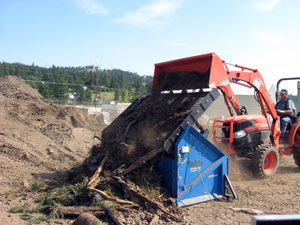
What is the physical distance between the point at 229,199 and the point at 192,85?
2404mm

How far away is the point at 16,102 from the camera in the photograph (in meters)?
11.7

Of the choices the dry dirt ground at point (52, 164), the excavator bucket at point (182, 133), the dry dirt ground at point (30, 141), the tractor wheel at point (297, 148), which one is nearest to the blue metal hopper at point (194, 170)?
the excavator bucket at point (182, 133)

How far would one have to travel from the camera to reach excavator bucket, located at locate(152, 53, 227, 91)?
18.8 ft

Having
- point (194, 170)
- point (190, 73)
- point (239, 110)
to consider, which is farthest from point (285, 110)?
point (194, 170)

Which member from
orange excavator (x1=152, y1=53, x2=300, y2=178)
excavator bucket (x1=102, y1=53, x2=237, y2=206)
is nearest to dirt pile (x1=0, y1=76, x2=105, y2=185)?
excavator bucket (x1=102, y1=53, x2=237, y2=206)

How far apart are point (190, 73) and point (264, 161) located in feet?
9.38

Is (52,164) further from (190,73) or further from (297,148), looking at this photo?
(297,148)

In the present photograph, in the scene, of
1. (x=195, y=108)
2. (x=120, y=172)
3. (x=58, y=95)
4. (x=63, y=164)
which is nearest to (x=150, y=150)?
(x=120, y=172)

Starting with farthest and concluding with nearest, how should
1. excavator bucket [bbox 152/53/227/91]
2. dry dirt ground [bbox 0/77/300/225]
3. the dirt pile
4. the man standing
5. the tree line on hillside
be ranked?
the tree line on hillside, the man standing, the dirt pile, excavator bucket [bbox 152/53/227/91], dry dirt ground [bbox 0/77/300/225]

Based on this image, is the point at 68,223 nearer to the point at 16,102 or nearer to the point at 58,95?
the point at 16,102

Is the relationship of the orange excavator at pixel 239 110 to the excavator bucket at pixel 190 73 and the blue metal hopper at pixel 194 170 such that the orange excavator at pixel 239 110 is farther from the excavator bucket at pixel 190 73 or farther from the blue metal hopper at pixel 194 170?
the blue metal hopper at pixel 194 170

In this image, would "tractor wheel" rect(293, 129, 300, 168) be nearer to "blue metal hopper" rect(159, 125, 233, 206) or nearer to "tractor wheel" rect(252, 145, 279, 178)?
"tractor wheel" rect(252, 145, 279, 178)

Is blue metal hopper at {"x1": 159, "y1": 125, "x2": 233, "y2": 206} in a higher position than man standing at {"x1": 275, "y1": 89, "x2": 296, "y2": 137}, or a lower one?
lower

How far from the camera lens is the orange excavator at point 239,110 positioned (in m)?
5.99
